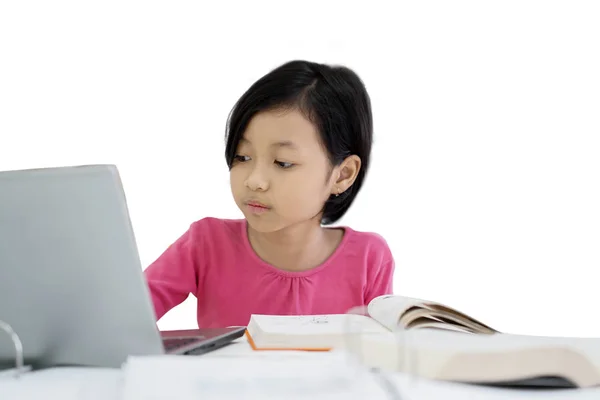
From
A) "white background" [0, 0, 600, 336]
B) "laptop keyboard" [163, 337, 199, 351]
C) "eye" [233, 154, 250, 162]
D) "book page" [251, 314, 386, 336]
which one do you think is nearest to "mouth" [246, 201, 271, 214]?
"eye" [233, 154, 250, 162]

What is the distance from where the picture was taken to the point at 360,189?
6.53 ft

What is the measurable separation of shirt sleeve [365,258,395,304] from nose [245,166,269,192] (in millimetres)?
462

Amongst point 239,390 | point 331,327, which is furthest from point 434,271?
point 239,390

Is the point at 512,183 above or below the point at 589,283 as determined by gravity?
above

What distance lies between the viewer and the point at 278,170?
1651mm


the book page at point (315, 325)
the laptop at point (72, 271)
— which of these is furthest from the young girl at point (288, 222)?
the laptop at point (72, 271)

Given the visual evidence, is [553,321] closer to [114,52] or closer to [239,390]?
[114,52]

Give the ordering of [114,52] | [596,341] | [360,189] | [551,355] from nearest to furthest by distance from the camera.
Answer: [551,355] → [596,341] → [360,189] → [114,52]

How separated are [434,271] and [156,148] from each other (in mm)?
1130

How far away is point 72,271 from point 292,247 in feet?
3.57

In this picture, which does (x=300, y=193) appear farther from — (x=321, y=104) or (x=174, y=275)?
(x=174, y=275)

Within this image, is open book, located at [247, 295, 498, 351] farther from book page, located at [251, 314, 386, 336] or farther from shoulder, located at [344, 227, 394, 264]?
shoulder, located at [344, 227, 394, 264]

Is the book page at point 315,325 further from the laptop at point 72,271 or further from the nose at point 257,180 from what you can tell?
the nose at point 257,180

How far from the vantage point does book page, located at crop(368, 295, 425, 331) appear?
102cm
